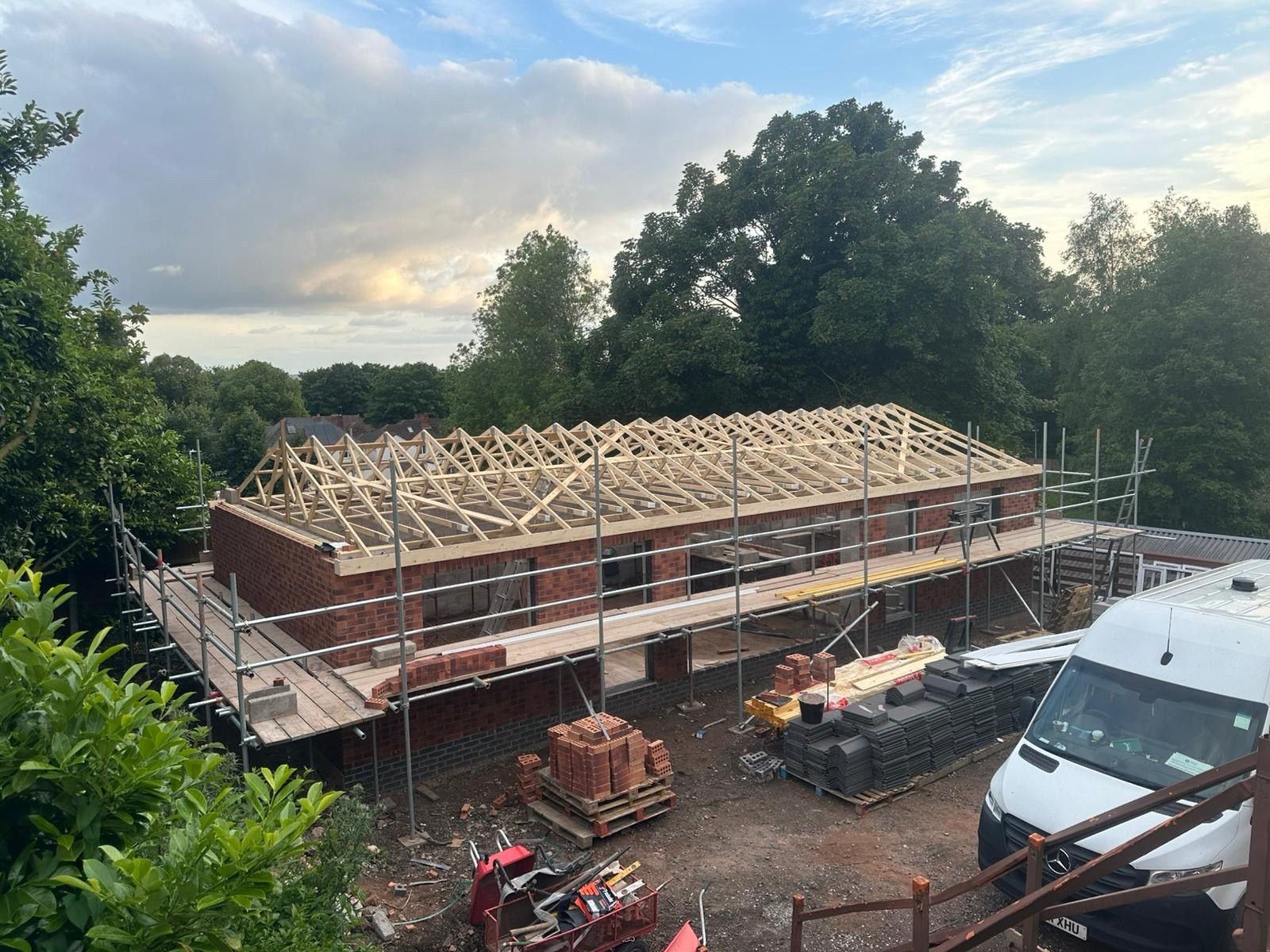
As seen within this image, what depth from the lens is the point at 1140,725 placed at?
736cm

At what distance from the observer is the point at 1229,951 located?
6191 mm

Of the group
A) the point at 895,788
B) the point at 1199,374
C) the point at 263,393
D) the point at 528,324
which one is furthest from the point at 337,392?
the point at 895,788

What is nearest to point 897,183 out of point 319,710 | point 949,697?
point 949,697

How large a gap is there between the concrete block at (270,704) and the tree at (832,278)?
62.2 ft

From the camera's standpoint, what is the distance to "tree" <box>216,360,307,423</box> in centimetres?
6156

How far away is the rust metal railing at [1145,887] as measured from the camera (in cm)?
320

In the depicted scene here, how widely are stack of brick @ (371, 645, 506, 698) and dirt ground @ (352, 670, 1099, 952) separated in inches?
61.9

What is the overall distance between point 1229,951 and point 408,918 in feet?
21.9

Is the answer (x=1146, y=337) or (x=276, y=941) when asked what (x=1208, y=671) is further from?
(x=1146, y=337)

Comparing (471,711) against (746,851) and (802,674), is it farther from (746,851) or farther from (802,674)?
(802,674)

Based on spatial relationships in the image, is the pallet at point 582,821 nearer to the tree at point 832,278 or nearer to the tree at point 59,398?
the tree at point 59,398

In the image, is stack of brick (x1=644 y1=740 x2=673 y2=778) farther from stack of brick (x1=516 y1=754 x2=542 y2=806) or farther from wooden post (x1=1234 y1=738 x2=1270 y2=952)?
wooden post (x1=1234 y1=738 x2=1270 y2=952)

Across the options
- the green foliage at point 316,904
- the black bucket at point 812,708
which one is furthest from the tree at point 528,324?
the green foliage at point 316,904

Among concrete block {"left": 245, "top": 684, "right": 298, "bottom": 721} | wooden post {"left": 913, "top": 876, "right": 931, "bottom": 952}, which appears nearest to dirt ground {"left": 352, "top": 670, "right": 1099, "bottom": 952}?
concrete block {"left": 245, "top": 684, "right": 298, "bottom": 721}
